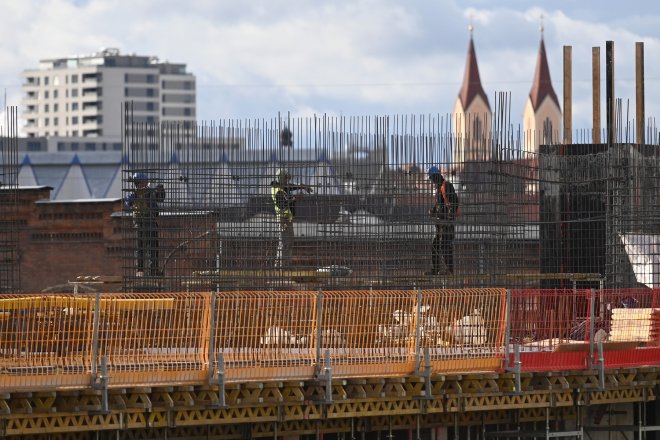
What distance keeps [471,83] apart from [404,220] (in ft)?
473

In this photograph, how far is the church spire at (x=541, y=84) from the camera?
547 feet

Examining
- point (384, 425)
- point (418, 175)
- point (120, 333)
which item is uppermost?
point (418, 175)

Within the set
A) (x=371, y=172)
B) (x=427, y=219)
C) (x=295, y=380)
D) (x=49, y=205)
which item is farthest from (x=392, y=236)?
(x=49, y=205)

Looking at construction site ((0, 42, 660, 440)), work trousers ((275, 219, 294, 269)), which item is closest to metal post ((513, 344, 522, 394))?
construction site ((0, 42, 660, 440))

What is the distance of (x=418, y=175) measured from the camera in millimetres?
30562

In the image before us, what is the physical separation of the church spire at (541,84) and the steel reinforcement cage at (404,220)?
136m

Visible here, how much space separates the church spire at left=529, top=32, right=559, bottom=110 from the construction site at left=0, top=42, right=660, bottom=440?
13226 centimetres

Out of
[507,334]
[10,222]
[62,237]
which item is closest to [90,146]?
[62,237]

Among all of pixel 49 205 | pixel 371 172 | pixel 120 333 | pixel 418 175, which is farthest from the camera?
pixel 49 205

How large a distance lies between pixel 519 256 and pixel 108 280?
7216 mm

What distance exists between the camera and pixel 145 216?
1130 inches

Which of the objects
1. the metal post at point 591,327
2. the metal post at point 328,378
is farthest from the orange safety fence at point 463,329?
the metal post at point 328,378

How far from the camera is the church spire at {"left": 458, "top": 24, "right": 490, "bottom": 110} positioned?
170 meters

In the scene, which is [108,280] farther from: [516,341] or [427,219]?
[516,341]
